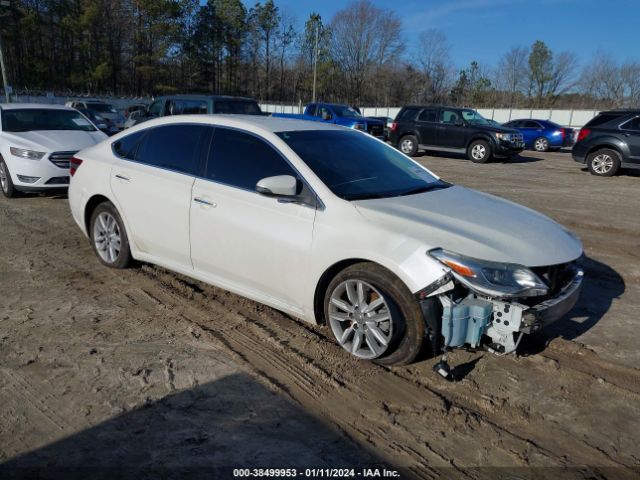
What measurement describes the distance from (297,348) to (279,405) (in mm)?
722

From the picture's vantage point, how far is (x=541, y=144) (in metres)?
23.8

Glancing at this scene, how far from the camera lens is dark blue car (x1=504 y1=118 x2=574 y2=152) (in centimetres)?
2367

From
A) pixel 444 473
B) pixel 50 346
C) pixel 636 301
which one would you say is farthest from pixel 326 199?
pixel 636 301

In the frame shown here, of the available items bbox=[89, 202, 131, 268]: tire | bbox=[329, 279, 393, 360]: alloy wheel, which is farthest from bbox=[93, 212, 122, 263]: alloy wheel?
bbox=[329, 279, 393, 360]: alloy wheel

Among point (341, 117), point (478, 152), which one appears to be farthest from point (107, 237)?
point (341, 117)

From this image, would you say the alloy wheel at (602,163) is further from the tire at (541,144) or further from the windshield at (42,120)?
the windshield at (42,120)

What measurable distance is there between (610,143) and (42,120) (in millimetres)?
13964

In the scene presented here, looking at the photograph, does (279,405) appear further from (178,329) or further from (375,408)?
(178,329)

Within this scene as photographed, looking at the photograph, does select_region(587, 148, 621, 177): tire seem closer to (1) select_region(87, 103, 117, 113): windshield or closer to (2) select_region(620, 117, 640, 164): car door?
(2) select_region(620, 117, 640, 164): car door

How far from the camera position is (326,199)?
3.61 metres

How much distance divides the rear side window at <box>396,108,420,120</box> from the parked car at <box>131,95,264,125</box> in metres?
7.21

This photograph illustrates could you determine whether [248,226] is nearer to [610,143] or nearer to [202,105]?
[202,105]

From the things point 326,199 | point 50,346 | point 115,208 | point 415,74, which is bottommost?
point 50,346

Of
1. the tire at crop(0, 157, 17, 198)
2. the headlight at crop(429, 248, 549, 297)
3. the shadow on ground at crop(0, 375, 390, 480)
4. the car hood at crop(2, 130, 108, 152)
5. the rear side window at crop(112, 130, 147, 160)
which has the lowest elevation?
the shadow on ground at crop(0, 375, 390, 480)
